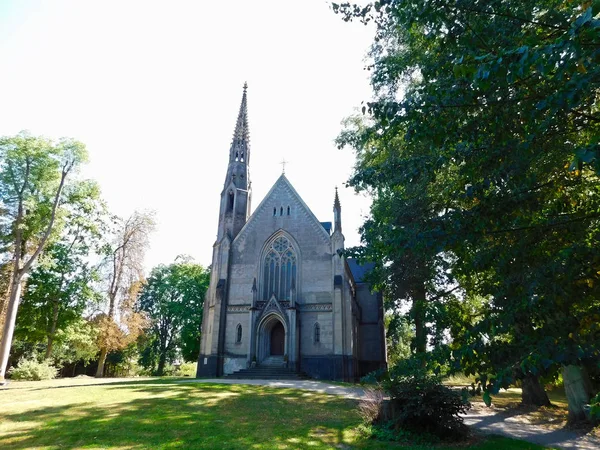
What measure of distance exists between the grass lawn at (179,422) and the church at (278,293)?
10.9 m

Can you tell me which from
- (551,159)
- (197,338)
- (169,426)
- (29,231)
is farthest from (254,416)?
(197,338)

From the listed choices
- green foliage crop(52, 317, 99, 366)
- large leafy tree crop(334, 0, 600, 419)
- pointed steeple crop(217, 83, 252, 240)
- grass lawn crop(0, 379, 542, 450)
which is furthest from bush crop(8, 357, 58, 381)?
large leafy tree crop(334, 0, 600, 419)

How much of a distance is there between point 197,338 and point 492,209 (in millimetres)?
39123

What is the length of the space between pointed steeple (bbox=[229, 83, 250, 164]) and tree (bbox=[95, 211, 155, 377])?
9.70 meters

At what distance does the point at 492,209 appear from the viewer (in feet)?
20.1

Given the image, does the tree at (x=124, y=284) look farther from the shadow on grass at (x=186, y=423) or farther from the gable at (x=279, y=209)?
the shadow on grass at (x=186, y=423)

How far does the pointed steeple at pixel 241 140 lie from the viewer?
105 feet

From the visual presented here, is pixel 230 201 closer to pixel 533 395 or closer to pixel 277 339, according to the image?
pixel 277 339

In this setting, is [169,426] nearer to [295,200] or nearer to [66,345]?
[295,200]

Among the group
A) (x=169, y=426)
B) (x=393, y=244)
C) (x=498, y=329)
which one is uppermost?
(x=393, y=244)

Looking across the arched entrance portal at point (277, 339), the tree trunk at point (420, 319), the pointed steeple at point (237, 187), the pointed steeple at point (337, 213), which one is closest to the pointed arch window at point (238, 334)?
the arched entrance portal at point (277, 339)

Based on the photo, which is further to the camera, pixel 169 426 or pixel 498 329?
pixel 169 426

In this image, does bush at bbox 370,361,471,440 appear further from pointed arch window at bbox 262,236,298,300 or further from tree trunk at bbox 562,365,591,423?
pointed arch window at bbox 262,236,298,300

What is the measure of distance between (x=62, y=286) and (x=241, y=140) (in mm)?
18614
